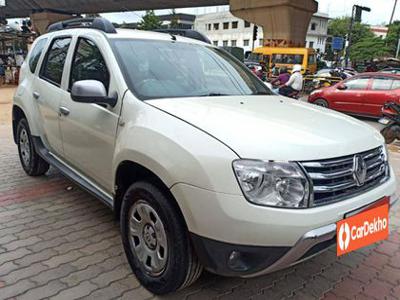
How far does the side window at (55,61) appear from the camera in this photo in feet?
12.4

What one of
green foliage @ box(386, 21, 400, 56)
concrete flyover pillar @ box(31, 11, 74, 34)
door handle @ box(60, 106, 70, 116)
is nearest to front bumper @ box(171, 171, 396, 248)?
door handle @ box(60, 106, 70, 116)

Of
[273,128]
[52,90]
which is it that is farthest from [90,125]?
[273,128]

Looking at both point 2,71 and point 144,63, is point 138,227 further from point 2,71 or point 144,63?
point 2,71

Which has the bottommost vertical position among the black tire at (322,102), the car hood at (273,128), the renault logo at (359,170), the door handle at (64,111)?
the black tire at (322,102)

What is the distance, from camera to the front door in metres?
2.88

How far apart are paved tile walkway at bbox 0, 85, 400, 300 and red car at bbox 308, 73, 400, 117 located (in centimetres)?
807

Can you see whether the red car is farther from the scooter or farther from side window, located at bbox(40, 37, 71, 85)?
side window, located at bbox(40, 37, 71, 85)

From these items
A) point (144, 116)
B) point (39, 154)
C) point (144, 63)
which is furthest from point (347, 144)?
point (39, 154)

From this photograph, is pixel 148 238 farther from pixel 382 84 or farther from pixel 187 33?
pixel 382 84

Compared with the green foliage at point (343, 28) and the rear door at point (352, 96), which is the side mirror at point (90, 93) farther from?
the green foliage at point (343, 28)

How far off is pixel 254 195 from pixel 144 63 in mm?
1527

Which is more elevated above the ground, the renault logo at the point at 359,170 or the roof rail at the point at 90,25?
the roof rail at the point at 90,25

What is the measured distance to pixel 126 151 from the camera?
2.55 metres

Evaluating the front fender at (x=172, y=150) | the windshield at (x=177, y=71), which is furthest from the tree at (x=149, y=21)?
the front fender at (x=172, y=150)
